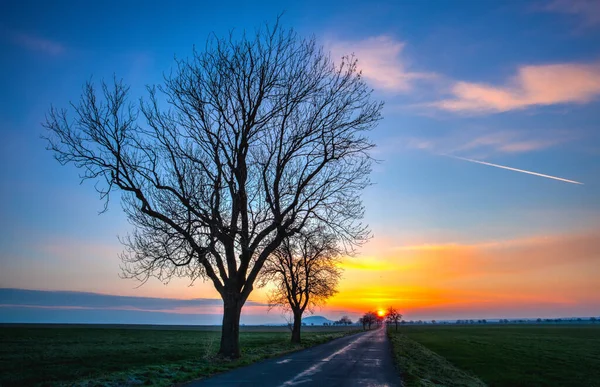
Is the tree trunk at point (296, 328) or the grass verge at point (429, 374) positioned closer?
the grass verge at point (429, 374)

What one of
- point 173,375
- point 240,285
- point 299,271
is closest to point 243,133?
point 240,285

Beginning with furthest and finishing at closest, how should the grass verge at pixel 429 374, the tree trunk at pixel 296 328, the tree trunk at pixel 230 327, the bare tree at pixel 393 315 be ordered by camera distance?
the bare tree at pixel 393 315 → the tree trunk at pixel 296 328 → the tree trunk at pixel 230 327 → the grass verge at pixel 429 374

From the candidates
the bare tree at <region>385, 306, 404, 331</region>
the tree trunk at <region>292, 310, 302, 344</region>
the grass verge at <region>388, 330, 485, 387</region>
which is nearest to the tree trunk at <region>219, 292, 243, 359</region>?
the grass verge at <region>388, 330, 485, 387</region>

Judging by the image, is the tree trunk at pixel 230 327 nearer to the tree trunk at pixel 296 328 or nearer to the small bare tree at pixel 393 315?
the tree trunk at pixel 296 328

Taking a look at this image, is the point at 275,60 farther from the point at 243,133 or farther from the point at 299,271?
the point at 299,271

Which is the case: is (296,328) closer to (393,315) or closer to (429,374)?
(429,374)

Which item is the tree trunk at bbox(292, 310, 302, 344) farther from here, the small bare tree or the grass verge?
the small bare tree

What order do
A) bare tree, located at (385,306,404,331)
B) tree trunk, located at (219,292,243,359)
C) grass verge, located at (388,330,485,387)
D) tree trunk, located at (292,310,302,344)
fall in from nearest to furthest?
grass verge, located at (388,330,485,387)
tree trunk, located at (219,292,243,359)
tree trunk, located at (292,310,302,344)
bare tree, located at (385,306,404,331)

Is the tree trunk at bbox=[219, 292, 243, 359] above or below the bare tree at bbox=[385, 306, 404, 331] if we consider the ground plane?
above

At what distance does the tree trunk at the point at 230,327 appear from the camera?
22188mm

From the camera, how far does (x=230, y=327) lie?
2252 cm

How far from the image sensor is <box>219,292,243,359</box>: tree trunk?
22.2 metres

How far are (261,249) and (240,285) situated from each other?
2.43 metres

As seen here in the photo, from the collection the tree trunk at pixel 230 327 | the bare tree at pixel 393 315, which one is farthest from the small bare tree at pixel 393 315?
the tree trunk at pixel 230 327
